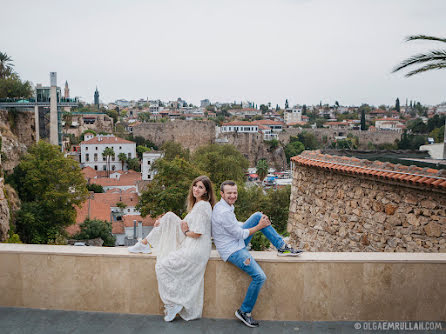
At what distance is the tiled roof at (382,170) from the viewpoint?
5.22 metres

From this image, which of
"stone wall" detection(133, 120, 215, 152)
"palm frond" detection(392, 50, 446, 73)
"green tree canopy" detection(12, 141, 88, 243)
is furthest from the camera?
"stone wall" detection(133, 120, 215, 152)

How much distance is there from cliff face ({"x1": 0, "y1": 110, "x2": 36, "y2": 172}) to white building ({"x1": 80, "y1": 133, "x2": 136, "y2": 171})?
16.0m

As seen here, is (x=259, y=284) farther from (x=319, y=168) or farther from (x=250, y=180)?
(x=250, y=180)

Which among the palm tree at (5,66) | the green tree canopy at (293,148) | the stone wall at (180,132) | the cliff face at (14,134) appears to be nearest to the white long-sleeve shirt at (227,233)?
the cliff face at (14,134)

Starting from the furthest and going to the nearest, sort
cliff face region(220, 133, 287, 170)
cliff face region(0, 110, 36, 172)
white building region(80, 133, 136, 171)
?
cliff face region(220, 133, 287, 170)
white building region(80, 133, 136, 171)
cliff face region(0, 110, 36, 172)

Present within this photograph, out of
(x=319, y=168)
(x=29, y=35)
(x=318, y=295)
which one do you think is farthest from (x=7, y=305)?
(x=29, y=35)

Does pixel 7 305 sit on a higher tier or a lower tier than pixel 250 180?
higher

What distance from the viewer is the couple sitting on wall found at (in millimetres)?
3014

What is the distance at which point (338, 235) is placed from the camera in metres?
7.05

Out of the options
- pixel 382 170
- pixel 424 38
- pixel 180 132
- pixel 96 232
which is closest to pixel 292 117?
pixel 180 132

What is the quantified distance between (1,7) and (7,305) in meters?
19.3

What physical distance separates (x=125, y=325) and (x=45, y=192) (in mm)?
21729

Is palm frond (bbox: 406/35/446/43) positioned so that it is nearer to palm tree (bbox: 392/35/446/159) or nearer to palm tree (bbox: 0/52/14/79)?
palm tree (bbox: 392/35/446/159)

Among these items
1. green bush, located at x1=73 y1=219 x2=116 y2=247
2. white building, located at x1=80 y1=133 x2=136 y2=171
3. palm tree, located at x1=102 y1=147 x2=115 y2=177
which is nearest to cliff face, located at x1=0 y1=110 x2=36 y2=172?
green bush, located at x1=73 y1=219 x2=116 y2=247
